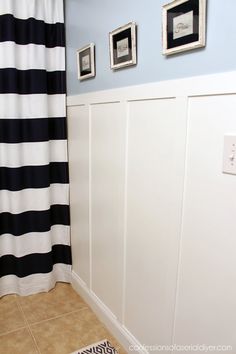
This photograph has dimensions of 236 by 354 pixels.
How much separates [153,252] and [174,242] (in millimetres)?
166

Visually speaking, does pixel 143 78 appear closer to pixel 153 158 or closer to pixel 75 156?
pixel 153 158

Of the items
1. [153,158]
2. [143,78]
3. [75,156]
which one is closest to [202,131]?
[153,158]

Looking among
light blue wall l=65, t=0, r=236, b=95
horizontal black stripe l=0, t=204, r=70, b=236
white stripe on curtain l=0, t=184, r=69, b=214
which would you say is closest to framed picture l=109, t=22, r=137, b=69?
light blue wall l=65, t=0, r=236, b=95

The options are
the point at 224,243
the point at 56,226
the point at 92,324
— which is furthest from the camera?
the point at 56,226

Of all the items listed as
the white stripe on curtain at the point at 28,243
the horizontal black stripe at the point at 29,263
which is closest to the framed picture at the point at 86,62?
the white stripe on curtain at the point at 28,243

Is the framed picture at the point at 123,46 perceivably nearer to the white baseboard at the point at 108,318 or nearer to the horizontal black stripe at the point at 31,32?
the horizontal black stripe at the point at 31,32

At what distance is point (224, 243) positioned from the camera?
39.2 inches

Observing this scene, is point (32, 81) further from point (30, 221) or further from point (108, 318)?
point (108, 318)

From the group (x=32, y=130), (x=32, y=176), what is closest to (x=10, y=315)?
(x=32, y=176)

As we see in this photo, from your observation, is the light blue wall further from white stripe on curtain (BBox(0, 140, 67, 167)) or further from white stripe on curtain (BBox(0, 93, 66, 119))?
Result: white stripe on curtain (BBox(0, 140, 67, 167))

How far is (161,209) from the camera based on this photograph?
126 cm

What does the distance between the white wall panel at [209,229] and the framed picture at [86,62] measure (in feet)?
2.68

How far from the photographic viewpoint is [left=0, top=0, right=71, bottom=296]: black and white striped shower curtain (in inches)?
72.9

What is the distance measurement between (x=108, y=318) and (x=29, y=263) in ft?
2.29
